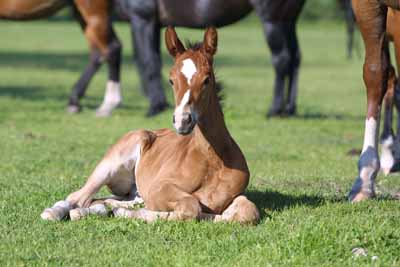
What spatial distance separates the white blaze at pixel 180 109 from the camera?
661 centimetres

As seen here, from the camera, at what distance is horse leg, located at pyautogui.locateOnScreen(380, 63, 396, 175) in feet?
34.6

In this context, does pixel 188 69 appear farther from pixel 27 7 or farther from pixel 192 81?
pixel 27 7

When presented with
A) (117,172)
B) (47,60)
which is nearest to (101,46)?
(117,172)

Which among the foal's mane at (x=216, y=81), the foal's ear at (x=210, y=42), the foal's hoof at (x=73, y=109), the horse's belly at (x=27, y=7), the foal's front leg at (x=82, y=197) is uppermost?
the foal's ear at (x=210, y=42)

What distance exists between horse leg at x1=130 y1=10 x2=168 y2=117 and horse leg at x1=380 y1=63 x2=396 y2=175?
5190 mm

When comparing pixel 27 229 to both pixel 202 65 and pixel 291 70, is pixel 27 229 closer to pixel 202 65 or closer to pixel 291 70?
pixel 202 65

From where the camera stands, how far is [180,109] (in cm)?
671

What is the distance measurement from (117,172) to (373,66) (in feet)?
7.69

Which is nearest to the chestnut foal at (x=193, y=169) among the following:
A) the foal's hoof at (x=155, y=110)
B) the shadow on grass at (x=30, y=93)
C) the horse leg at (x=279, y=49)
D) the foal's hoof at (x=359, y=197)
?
the foal's hoof at (x=359, y=197)

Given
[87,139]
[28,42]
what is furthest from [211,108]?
[28,42]

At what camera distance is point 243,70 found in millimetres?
29219

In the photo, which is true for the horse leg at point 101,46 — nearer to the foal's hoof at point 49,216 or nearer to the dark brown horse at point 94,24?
the dark brown horse at point 94,24

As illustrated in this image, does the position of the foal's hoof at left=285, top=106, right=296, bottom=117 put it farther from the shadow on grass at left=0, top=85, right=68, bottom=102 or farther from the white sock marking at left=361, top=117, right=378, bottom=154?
the white sock marking at left=361, top=117, right=378, bottom=154

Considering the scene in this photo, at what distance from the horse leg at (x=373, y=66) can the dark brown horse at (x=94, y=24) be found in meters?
7.43
